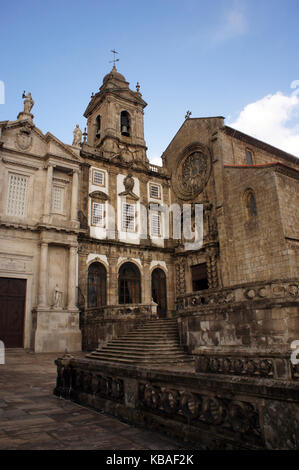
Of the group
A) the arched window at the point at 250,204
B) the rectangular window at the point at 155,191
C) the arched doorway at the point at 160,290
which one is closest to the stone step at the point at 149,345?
the arched window at the point at 250,204

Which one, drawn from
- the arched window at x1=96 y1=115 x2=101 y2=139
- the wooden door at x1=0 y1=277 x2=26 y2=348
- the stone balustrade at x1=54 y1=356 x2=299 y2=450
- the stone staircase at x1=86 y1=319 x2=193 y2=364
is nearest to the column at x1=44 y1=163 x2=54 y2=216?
the wooden door at x1=0 y1=277 x2=26 y2=348

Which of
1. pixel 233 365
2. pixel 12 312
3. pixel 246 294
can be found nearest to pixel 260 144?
pixel 246 294

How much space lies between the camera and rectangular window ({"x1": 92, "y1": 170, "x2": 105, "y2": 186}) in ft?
84.0

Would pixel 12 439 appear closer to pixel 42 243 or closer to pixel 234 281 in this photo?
pixel 42 243

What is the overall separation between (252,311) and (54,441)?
7.79m

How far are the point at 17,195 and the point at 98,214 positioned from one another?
5836 millimetres

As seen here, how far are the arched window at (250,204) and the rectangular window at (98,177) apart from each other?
1057 cm

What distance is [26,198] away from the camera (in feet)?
71.3

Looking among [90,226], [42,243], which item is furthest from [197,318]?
[90,226]

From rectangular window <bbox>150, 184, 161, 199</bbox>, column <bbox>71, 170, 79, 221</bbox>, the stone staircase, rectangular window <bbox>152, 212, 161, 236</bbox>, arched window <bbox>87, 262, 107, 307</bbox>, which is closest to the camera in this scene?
the stone staircase

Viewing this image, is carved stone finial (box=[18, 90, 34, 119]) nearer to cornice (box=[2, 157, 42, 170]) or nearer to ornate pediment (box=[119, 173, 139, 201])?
cornice (box=[2, 157, 42, 170])

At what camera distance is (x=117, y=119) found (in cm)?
2956

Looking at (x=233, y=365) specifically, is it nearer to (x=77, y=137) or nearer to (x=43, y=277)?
(x=43, y=277)

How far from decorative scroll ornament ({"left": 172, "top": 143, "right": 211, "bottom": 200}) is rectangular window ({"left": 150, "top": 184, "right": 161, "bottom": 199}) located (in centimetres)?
141
